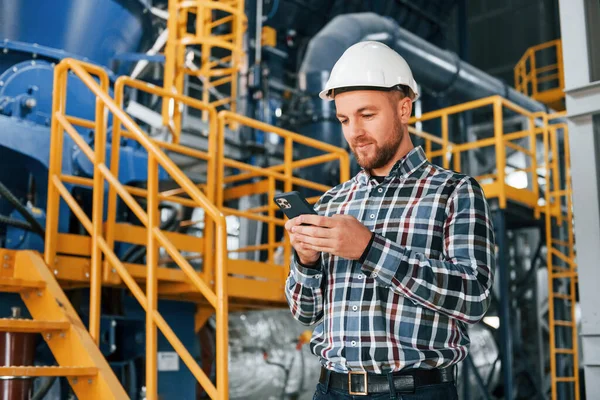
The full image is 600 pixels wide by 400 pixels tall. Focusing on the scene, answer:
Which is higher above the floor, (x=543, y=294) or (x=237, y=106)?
(x=237, y=106)

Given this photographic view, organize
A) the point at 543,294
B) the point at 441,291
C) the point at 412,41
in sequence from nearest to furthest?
1. the point at 441,291
2. the point at 412,41
3. the point at 543,294

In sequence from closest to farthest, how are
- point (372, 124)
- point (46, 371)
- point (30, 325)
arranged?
point (372, 124) < point (46, 371) < point (30, 325)

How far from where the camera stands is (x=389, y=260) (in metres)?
1.85

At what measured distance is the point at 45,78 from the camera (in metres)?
5.31

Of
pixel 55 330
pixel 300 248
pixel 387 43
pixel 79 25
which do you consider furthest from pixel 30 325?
pixel 387 43

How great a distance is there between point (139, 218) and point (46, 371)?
→ 118cm

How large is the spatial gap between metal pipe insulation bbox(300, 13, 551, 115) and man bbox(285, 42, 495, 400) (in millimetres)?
8626

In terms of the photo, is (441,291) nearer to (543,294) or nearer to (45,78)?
(45,78)

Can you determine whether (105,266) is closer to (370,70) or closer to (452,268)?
(370,70)

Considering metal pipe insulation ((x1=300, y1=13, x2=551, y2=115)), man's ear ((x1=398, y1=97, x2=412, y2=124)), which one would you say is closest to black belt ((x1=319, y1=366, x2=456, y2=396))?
man's ear ((x1=398, y1=97, x2=412, y2=124))

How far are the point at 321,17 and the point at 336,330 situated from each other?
44.8ft

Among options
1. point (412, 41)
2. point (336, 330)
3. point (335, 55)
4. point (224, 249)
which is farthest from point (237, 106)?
point (336, 330)

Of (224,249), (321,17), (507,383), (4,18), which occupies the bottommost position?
(507,383)

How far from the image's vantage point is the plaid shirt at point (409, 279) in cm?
187
